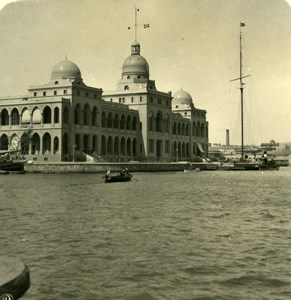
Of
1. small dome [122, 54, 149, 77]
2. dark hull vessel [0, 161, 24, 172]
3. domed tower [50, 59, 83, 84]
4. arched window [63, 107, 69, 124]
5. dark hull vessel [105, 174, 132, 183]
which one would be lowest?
dark hull vessel [105, 174, 132, 183]

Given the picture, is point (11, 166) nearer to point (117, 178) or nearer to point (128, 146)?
point (117, 178)

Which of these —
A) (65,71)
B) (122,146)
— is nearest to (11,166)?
(65,71)

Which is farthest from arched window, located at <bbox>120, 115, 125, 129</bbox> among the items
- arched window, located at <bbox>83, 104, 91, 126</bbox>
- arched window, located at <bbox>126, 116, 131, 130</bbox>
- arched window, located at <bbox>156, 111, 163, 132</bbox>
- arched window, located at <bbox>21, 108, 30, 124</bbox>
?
arched window, located at <bbox>21, 108, 30, 124</bbox>

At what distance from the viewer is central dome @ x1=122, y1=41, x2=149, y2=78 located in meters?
130

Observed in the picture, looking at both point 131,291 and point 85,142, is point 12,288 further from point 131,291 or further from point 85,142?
point 85,142

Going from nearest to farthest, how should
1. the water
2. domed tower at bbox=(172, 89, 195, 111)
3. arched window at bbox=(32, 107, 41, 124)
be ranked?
1. the water
2. arched window at bbox=(32, 107, 41, 124)
3. domed tower at bbox=(172, 89, 195, 111)

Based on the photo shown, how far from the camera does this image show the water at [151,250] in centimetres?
1488

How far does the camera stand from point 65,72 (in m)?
108

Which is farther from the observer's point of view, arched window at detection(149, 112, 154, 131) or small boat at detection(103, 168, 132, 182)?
arched window at detection(149, 112, 154, 131)

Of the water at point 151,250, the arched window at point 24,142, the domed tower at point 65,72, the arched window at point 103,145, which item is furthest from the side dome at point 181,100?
the water at point 151,250

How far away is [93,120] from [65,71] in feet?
35.7

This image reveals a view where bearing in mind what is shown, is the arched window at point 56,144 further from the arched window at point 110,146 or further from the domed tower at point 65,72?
the arched window at point 110,146

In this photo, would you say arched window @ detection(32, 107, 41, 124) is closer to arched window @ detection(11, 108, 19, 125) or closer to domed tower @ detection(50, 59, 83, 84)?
arched window @ detection(11, 108, 19, 125)

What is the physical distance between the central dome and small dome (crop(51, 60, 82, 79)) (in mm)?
21978
